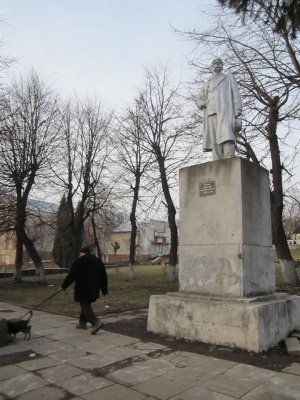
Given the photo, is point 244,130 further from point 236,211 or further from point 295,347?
point 295,347

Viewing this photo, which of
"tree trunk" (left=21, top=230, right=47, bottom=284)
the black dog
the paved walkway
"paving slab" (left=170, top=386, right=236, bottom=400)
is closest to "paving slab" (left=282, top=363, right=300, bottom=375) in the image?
the paved walkway

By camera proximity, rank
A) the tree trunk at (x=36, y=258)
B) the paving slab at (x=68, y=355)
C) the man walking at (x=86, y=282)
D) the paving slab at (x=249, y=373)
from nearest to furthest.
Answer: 1. the paving slab at (x=249, y=373)
2. the paving slab at (x=68, y=355)
3. the man walking at (x=86, y=282)
4. the tree trunk at (x=36, y=258)

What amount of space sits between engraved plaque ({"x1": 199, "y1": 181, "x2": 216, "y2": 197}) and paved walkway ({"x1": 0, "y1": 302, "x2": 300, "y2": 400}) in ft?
9.89

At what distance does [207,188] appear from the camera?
7398 mm

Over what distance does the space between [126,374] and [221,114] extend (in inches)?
210

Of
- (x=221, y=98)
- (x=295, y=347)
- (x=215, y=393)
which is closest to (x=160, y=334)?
(x=295, y=347)

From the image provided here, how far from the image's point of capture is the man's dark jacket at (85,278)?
7633 mm

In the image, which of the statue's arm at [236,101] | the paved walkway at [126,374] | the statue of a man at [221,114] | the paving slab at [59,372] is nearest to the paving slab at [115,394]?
the paved walkway at [126,374]

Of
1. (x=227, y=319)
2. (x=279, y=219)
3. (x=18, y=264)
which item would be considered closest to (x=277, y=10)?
(x=227, y=319)

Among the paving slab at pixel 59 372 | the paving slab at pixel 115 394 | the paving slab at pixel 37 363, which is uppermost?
the paving slab at pixel 115 394

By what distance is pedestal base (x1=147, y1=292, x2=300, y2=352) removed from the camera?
6016 millimetres

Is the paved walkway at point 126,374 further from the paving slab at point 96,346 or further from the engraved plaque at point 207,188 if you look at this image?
the engraved plaque at point 207,188

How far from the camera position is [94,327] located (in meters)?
7.45

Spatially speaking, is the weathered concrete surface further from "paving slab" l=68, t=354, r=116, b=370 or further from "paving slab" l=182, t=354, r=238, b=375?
"paving slab" l=68, t=354, r=116, b=370
